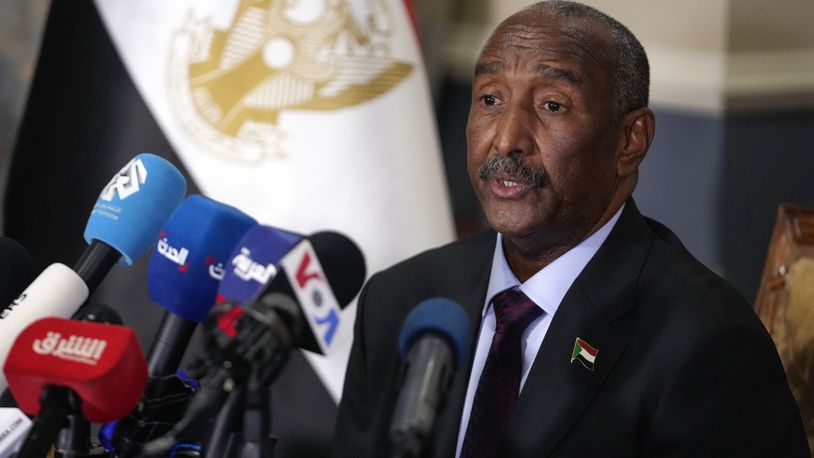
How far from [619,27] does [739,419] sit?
59 cm

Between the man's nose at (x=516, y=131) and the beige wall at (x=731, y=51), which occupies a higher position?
the beige wall at (x=731, y=51)

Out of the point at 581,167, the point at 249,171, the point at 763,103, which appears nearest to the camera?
the point at 581,167

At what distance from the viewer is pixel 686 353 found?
1450mm

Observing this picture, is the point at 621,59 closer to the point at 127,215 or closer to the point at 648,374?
the point at 648,374

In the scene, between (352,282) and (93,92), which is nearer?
(352,282)

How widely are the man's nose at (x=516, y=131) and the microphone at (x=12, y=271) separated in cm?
66

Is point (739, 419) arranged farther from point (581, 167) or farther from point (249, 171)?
point (249, 171)

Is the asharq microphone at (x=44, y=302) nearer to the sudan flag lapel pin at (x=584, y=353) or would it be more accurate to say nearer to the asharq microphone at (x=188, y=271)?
the asharq microphone at (x=188, y=271)

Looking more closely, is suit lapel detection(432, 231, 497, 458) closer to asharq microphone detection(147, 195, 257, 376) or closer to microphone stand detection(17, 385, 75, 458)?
asharq microphone detection(147, 195, 257, 376)

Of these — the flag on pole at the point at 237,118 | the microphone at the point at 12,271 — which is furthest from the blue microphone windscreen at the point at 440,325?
the flag on pole at the point at 237,118

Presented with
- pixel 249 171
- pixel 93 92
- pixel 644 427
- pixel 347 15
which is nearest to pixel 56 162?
pixel 93 92

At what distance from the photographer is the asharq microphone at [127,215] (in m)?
1.32

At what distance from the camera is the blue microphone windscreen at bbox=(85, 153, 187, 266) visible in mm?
1318

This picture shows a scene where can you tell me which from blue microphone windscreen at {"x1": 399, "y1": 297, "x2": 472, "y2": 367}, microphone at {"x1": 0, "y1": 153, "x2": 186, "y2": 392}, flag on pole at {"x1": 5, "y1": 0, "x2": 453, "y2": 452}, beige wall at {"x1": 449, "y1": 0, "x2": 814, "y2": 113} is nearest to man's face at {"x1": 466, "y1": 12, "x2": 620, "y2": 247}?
microphone at {"x1": 0, "y1": 153, "x2": 186, "y2": 392}
